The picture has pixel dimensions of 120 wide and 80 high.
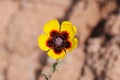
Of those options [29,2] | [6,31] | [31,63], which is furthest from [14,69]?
[29,2]

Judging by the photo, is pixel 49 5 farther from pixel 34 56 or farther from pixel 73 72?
pixel 73 72

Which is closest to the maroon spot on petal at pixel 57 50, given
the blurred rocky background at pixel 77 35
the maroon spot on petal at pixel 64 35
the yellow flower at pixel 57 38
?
the yellow flower at pixel 57 38

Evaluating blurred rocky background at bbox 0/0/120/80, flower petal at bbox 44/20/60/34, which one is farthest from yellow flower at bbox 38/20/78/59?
blurred rocky background at bbox 0/0/120/80

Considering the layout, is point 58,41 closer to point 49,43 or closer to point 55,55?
point 49,43

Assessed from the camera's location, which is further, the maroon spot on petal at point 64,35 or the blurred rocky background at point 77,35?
the blurred rocky background at point 77,35

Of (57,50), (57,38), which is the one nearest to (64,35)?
(57,38)

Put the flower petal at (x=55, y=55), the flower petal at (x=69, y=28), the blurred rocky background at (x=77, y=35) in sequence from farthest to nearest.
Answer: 1. the blurred rocky background at (x=77, y=35)
2. the flower petal at (x=69, y=28)
3. the flower petal at (x=55, y=55)

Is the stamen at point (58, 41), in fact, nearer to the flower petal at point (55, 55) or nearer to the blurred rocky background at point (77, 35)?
the flower petal at point (55, 55)
